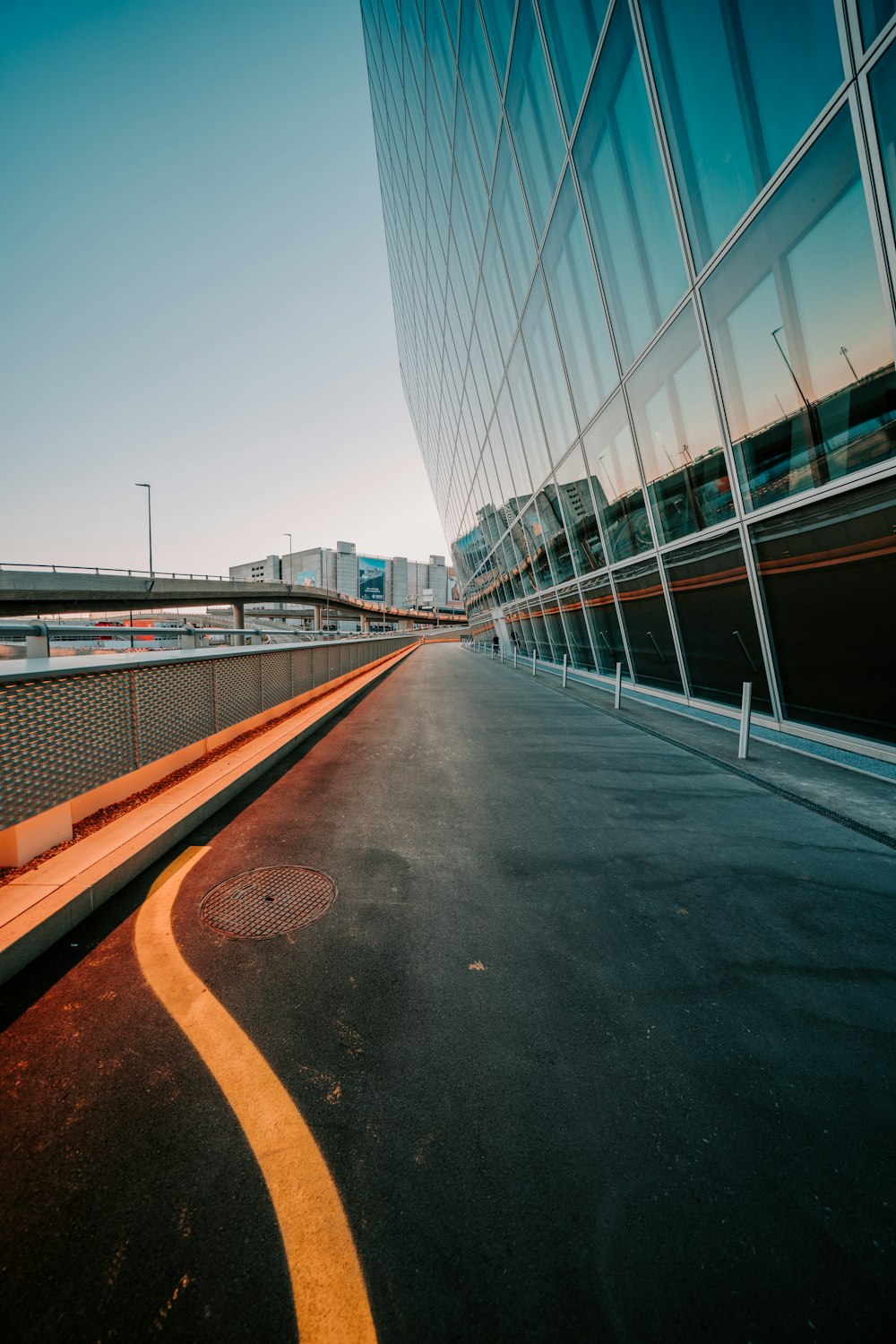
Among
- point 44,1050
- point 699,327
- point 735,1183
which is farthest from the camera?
point 699,327

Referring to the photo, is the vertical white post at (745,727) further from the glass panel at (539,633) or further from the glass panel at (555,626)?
the glass panel at (539,633)

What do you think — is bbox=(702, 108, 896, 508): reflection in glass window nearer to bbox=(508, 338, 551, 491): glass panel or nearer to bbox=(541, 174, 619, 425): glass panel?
bbox=(541, 174, 619, 425): glass panel

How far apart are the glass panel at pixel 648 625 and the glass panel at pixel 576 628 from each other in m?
3.55

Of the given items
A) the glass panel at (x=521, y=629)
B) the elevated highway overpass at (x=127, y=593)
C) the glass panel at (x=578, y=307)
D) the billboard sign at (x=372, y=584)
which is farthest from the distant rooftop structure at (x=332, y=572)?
the glass panel at (x=578, y=307)

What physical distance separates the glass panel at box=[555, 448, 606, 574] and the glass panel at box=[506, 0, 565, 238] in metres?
5.88

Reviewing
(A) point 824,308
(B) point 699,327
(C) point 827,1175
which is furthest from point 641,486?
(C) point 827,1175

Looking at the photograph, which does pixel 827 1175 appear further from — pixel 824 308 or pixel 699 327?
pixel 699 327

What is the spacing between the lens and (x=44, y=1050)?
208 cm

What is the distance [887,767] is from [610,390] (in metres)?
9.51

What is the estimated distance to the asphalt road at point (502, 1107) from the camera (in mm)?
1301

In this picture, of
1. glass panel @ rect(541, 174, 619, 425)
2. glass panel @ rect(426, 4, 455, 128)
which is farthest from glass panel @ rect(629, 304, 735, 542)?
glass panel @ rect(426, 4, 455, 128)

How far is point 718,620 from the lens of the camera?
8852 millimetres

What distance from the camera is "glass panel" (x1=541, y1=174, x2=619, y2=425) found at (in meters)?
11.2

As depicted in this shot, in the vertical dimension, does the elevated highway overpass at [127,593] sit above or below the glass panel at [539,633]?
above
